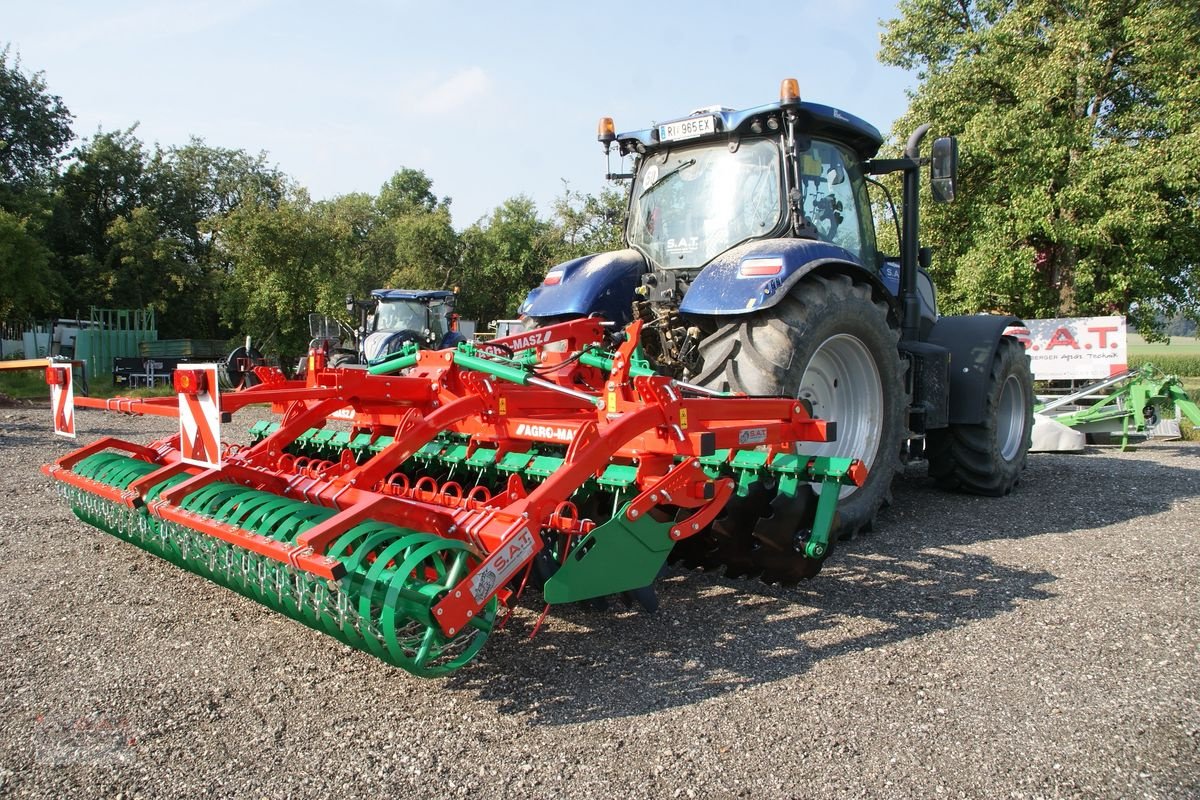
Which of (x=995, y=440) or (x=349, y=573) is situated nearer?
(x=349, y=573)

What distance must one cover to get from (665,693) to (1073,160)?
12.6 m

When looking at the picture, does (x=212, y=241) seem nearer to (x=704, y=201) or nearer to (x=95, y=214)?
(x=95, y=214)

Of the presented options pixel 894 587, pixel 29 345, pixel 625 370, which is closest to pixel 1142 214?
pixel 894 587

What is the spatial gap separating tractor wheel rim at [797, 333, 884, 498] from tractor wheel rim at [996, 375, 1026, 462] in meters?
2.32

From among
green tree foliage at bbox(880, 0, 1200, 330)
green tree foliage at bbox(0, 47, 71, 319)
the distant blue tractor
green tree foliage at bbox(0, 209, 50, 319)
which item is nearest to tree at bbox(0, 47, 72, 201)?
green tree foliage at bbox(0, 47, 71, 319)

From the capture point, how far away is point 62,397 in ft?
13.4

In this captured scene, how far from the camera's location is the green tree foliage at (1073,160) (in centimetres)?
1223

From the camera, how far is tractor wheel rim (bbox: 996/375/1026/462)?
21.7 ft

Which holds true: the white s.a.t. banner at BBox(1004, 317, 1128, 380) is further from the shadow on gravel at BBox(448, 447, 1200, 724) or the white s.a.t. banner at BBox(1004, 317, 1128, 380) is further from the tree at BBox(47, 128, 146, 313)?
the tree at BBox(47, 128, 146, 313)

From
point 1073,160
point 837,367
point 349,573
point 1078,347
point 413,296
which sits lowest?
point 349,573

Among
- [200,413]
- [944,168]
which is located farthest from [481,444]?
[944,168]

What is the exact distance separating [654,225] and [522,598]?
2553 mm

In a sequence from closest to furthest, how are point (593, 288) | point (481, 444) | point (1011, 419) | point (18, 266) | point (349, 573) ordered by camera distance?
1. point (349, 573)
2. point (481, 444)
3. point (593, 288)
4. point (1011, 419)
5. point (18, 266)

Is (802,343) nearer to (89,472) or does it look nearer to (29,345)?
(89,472)
